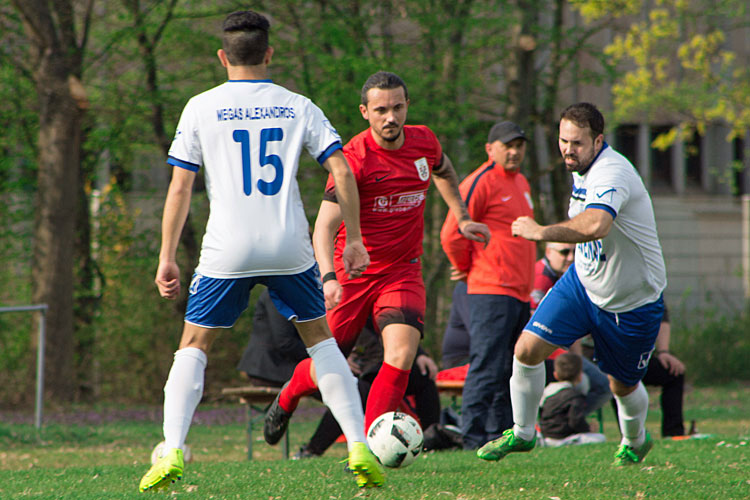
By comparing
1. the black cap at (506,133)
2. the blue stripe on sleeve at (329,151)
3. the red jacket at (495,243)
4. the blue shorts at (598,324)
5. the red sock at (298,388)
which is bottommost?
the red sock at (298,388)

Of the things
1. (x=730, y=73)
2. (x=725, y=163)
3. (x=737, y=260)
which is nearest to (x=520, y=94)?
(x=730, y=73)

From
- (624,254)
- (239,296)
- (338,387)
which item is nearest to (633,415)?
(624,254)

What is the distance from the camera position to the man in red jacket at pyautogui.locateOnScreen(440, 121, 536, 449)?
23.8ft

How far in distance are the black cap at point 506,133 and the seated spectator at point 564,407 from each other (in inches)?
77.7

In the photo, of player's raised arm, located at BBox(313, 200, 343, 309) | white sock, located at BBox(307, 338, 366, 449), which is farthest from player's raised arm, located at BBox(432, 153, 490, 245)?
white sock, located at BBox(307, 338, 366, 449)

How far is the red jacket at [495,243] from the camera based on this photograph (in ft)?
24.2

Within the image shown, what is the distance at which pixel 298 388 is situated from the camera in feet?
19.5

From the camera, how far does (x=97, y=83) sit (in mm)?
14461

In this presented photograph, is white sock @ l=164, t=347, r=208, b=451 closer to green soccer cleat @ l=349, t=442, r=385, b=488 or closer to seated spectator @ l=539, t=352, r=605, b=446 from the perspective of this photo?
green soccer cleat @ l=349, t=442, r=385, b=488

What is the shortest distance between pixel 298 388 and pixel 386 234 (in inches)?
44.4

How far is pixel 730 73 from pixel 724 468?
780 inches

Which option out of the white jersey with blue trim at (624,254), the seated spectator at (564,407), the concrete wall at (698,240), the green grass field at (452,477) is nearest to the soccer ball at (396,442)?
the green grass field at (452,477)

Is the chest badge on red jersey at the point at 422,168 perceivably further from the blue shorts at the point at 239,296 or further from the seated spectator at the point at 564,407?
the seated spectator at the point at 564,407

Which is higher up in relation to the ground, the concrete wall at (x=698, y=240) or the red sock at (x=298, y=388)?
the concrete wall at (x=698, y=240)
